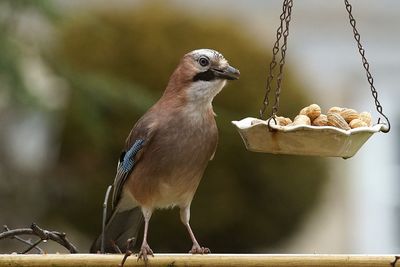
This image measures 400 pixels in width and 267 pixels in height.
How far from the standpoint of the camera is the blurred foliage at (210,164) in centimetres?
945

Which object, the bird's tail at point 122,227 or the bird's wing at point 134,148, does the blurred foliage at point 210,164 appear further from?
the bird's wing at point 134,148

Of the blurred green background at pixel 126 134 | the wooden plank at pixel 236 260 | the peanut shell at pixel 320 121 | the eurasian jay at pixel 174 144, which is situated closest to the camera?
the wooden plank at pixel 236 260

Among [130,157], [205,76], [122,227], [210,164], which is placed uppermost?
[205,76]

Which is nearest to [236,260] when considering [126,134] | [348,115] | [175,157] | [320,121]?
[320,121]

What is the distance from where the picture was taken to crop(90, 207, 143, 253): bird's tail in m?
5.05

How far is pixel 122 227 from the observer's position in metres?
5.14

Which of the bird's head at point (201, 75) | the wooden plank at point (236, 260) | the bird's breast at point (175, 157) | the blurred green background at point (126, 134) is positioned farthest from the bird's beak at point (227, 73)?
the blurred green background at point (126, 134)

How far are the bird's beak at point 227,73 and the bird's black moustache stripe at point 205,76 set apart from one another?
19 millimetres

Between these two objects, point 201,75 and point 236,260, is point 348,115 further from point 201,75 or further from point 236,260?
point 236,260

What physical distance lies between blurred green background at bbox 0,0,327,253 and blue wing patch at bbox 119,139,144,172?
3.77m

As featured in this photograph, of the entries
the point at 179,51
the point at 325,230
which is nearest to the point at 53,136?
the point at 179,51

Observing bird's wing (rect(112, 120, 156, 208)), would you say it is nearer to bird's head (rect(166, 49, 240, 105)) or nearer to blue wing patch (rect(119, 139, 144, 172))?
blue wing patch (rect(119, 139, 144, 172))

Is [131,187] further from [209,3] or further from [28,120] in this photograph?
A: [209,3]

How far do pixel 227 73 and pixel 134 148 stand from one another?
2.09ft
